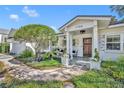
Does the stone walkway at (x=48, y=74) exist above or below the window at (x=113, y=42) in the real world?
below

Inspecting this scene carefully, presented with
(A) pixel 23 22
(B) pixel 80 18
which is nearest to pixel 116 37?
(B) pixel 80 18

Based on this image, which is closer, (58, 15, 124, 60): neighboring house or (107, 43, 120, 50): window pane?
(58, 15, 124, 60): neighboring house

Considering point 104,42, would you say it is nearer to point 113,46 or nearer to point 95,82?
point 113,46

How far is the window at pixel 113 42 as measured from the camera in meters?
12.5

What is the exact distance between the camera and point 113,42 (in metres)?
12.8

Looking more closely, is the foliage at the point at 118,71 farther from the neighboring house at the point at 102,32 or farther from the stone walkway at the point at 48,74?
the neighboring house at the point at 102,32

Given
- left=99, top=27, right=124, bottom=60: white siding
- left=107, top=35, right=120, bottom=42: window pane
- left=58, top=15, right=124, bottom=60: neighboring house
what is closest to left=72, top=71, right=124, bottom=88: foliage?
left=58, top=15, right=124, bottom=60: neighboring house

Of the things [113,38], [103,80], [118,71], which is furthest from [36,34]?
[103,80]

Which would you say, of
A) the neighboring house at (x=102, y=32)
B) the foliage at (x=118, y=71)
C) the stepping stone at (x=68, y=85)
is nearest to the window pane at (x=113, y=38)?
the neighboring house at (x=102, y=32)

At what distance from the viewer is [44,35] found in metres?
14.2

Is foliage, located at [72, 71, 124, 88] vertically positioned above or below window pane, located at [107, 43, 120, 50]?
below

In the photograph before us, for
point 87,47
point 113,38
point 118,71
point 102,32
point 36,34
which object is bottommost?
point 118,71

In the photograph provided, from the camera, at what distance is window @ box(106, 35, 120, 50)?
1248cm

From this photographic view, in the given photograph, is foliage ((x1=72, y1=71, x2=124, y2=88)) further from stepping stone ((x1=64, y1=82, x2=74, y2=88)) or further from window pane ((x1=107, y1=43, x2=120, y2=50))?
window pane ((x1=107, y1=43, x2=120, y2=50))
